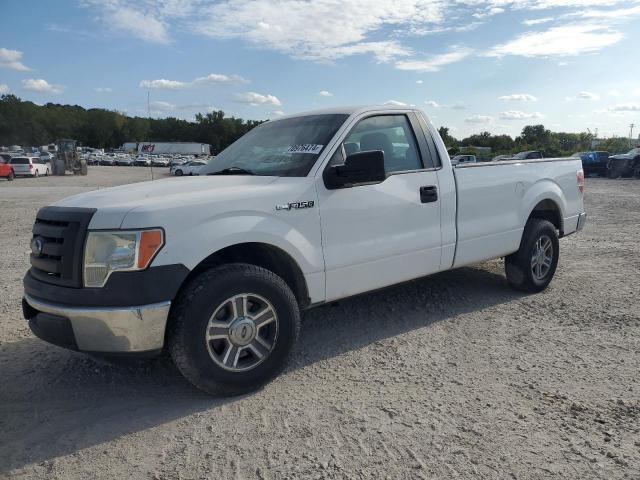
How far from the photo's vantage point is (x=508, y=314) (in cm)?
495

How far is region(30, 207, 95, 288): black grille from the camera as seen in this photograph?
303cm

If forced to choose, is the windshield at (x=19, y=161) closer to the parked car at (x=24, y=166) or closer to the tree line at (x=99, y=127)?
the parked car at (x=24, y=166)

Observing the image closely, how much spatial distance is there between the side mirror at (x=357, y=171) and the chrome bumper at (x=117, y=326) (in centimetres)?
147

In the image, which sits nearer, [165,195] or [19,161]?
[165,195]

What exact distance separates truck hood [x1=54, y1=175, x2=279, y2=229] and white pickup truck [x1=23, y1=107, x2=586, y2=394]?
0.04 feet

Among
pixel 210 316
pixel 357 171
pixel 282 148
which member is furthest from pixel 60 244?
pixel 357 171

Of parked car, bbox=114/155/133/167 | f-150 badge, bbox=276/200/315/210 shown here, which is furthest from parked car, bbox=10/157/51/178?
f-150 badge, bbox=276/200/315/210

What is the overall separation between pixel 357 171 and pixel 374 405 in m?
1.58

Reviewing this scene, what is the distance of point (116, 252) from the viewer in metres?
2.97

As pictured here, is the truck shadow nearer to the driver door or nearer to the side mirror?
the driver door

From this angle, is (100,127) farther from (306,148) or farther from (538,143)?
(306,148)

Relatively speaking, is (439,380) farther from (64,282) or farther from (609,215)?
(609,215)

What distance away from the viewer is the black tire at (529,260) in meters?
5.42

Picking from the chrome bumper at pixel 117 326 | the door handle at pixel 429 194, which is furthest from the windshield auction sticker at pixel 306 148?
the chrome bumper at pixel 117 326
